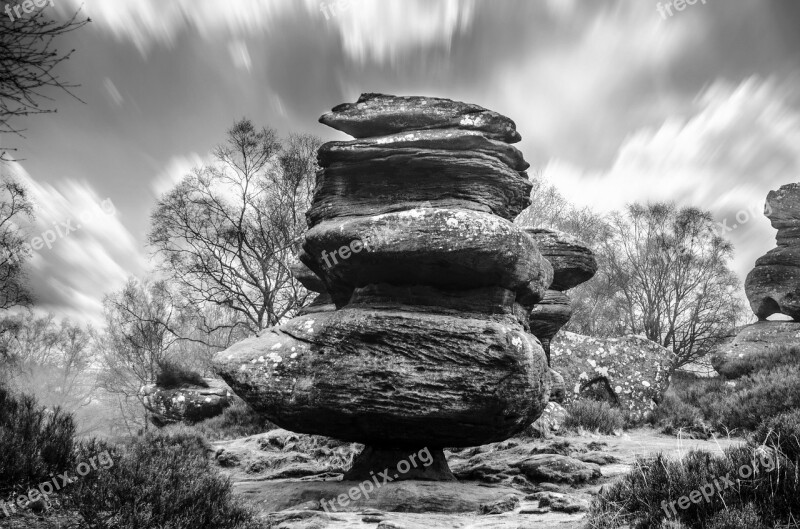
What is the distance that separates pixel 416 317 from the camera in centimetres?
880

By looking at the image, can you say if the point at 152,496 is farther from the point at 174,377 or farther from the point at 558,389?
the point at 174,377

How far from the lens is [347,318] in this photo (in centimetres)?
890

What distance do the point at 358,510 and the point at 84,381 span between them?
5226cm

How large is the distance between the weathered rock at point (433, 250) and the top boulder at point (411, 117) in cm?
261

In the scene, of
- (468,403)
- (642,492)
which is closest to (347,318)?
(468,403)

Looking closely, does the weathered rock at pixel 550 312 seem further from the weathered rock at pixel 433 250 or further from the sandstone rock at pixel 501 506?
the sandstone rock at pixel 501 506

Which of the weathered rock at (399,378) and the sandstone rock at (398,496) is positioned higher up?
the weathered rock at (399,378)

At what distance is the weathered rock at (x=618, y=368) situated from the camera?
16922 mm

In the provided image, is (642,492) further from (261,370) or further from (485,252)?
(261,370)

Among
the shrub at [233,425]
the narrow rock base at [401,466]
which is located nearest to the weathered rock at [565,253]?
the narrow rock base at [401,466]

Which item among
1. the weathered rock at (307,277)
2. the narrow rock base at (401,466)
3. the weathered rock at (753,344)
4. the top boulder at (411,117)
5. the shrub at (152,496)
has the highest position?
the top boulder at (411,117)

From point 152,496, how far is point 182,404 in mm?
19123

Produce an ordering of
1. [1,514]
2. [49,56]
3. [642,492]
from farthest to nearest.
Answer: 1. [49,56]
2. [642,492]
3. [1,514]

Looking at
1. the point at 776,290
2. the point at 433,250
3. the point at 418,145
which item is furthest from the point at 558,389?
the point at 776,290
